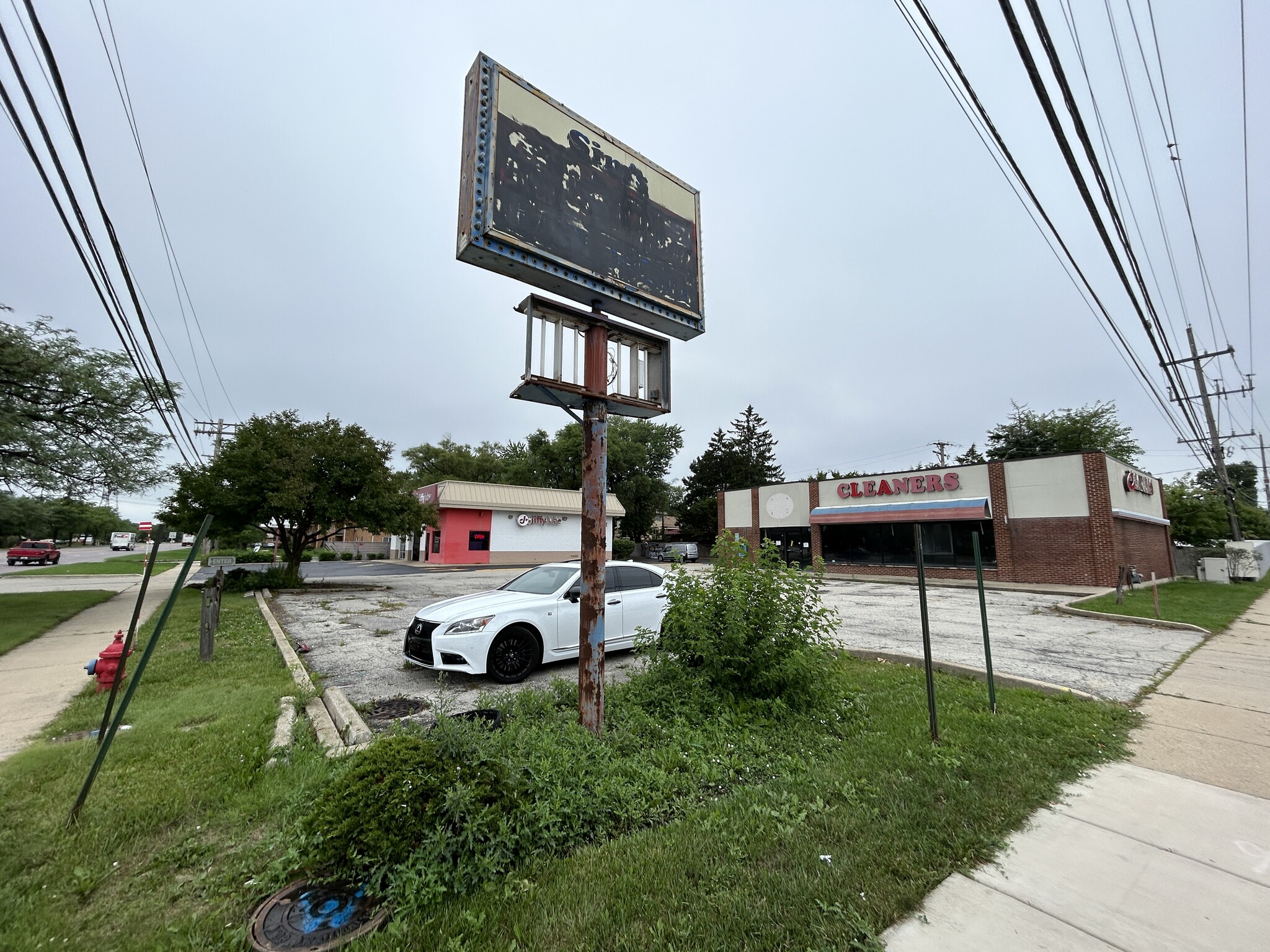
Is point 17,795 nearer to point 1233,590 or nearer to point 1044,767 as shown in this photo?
point 1044,767

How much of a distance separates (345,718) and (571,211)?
16.0ft

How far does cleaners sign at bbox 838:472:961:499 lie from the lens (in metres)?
23.7

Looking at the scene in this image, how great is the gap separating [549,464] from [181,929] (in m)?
52.1

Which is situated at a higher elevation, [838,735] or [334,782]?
[334,782]

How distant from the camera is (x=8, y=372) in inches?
460

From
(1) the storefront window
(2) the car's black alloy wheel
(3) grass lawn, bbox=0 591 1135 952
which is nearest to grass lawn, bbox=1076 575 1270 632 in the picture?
(1) the storefront window

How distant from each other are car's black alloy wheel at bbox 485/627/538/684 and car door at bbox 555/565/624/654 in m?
0.37

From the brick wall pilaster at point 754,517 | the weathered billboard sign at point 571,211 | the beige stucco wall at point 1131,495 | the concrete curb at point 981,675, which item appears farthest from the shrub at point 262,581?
the beige stucco wall at point 1131,495

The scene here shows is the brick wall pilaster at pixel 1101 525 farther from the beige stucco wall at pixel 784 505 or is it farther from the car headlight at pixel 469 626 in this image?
the car headlight at pixel 469 626

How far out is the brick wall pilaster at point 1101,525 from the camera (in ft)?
63.5

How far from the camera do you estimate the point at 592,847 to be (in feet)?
9.57

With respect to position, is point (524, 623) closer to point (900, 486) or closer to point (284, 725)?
point (284, 725)

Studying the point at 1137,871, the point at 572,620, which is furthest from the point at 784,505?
the point at 1137,871

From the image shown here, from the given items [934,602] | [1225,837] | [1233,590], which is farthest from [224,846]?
[1233,590]
